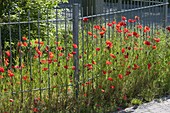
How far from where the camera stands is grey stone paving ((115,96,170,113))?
6305 mm

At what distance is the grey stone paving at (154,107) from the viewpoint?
630 centimetres

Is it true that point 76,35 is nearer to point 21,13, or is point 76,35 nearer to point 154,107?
point 154,107

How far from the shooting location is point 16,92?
18.9 ft

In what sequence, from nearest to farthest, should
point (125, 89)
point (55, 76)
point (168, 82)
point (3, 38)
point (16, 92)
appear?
1. point (16, 92)
2. point (55, 76)
3. point (125, 89)
4. point (168, 82)
5. point (3, 38)

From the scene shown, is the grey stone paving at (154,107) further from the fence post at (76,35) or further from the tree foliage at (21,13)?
the tree foliage at (21,13)

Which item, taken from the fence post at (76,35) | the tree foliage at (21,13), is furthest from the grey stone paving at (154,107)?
the tree foliage at (21,13)

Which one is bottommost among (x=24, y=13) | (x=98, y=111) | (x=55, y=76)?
(x=98, y=111)

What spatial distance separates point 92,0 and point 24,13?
521 cm

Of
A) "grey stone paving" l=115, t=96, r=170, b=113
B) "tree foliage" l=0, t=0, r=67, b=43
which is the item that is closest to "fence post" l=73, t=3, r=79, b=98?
"grey stone paving" l=115, t=96, r=170, b=113

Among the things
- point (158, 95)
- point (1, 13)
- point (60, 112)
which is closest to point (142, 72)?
point (158, 95)

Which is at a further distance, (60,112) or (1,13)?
(1,13)

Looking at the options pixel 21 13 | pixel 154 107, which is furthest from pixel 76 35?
pixel 21 13

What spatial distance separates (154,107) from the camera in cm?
646

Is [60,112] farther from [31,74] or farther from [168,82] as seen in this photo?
[168,82]
